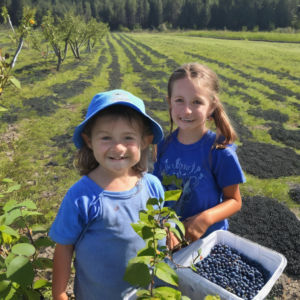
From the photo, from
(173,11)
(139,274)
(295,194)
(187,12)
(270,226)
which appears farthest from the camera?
(173,11)

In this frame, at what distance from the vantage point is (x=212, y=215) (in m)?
1.58

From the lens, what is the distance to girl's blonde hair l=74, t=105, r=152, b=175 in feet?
4.27

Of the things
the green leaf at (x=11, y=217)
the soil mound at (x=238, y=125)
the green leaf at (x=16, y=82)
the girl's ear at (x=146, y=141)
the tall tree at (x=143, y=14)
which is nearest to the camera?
the green leaf at (x=11, y=217)

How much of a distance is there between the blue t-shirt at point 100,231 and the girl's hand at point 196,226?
1.05ft

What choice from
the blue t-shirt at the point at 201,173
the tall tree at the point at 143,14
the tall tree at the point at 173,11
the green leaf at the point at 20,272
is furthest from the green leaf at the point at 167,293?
the tall tree at the point at 143,14

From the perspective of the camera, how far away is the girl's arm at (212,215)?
1530mm

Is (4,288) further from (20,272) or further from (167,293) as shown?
(167,293)

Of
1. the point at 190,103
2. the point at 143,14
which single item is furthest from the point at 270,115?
the point at 143,14

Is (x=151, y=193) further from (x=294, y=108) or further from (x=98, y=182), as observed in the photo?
(x=294, y=108)

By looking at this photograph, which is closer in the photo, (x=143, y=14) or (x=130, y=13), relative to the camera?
(x=130, y=13)

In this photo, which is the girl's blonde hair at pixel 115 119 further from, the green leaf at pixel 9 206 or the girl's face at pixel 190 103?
the green leaf at pixel 9 206

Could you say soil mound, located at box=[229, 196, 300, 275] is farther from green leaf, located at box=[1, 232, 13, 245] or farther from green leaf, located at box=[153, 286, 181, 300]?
green leaf, located at box=[1, 232, 13, 245]

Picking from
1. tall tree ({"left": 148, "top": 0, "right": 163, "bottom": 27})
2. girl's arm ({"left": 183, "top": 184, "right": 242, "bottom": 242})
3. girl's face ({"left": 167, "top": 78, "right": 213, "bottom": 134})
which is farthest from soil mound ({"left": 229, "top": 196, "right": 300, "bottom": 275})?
tall tree ({"left": 148, "top": 0, "right": 163, "bottom": 27})

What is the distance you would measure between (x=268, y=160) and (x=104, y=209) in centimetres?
473
